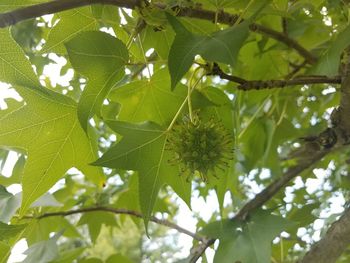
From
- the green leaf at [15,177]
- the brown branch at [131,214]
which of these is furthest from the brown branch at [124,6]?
the green leaf at [15,177]

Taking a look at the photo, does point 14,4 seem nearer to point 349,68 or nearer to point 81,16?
point 81,16


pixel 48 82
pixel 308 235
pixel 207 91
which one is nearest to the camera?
pixel 207 91

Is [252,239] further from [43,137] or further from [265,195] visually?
[43,137]

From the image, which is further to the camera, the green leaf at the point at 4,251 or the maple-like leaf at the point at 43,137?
the green leaf at the point at 4,251

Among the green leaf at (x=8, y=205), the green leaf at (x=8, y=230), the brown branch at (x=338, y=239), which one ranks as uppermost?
the brown branch at (x=338, y=239)

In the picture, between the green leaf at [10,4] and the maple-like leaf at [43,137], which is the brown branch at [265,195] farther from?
the green leaf at [10,4]

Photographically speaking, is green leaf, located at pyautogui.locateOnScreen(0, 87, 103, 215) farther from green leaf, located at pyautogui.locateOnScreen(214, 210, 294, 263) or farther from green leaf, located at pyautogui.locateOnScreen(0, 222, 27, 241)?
green leaf, located at pyautogui.locateOnScreen(214, 210, 294, 263)

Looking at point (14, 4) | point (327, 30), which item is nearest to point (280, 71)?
point (327, 30)
